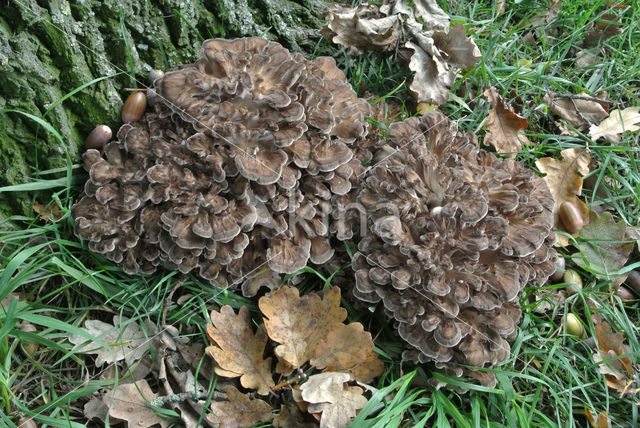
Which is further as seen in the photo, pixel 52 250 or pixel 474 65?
pixel 474 65

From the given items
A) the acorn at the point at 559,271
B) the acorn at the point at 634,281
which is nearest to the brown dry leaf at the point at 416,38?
the acorn at the point at 559,271

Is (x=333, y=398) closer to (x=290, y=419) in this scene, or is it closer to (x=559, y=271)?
(x=290, y=419)

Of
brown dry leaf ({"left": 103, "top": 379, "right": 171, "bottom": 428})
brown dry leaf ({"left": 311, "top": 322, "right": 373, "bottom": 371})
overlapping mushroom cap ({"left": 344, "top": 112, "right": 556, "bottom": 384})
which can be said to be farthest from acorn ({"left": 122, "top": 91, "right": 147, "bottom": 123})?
brown dry leaf ({"left": 311, "top": 322, "right": 373, "bottom": 371})

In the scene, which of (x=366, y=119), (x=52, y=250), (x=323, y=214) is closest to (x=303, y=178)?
(x=323, y=214)

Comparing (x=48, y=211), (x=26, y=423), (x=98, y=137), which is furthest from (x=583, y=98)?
(x=26, y=423)

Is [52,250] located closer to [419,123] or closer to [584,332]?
[419,123]

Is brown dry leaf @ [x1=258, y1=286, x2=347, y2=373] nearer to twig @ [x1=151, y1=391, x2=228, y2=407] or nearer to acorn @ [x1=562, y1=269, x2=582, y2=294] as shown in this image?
twig @ [x1=151, y1=391, x2=228, y2=407]
